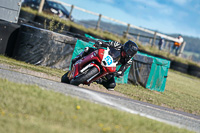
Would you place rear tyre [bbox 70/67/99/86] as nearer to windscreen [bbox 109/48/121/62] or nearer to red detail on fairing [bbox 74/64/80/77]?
red detail on fairing [bbox 74/64/80/77]

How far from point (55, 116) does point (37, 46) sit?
6.59 metres

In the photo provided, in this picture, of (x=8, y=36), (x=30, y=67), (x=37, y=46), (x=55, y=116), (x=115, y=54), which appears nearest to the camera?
(x=55, y=116)

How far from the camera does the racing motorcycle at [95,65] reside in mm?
7691

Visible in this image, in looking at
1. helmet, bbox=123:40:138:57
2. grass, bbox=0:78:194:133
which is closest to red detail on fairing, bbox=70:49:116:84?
helmet, bbox=123:40:138:57

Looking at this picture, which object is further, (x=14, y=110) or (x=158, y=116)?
(x=158, y=116)

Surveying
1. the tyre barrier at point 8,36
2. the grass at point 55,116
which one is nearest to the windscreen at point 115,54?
the grass at point 55,116

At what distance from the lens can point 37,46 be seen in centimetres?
1070

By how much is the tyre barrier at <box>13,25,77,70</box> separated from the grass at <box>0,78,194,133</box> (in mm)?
5213

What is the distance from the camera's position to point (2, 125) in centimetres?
378

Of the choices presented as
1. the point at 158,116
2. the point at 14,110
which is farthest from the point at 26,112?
the point at 158,116

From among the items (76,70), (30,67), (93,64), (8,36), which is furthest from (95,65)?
(8,36)

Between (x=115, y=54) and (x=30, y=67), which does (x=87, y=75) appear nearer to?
(x=115, y=54)

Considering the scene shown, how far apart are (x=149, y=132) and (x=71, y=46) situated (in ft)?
23.0

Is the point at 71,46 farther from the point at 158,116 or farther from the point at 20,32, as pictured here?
the point at 158,116
